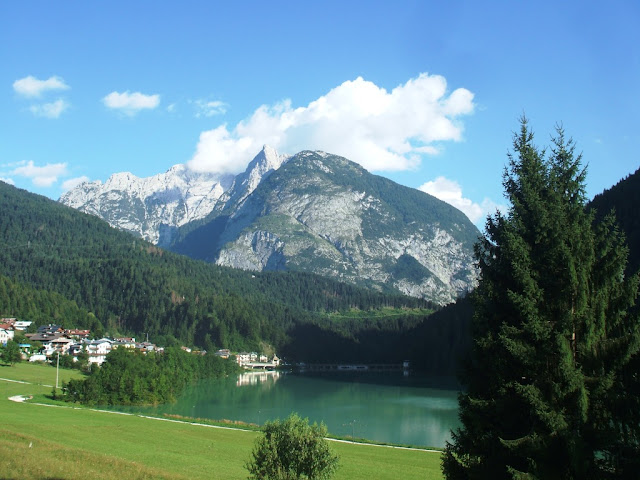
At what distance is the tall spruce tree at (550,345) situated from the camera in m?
11.8

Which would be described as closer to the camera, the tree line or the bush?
the bush

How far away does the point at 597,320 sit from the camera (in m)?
12.6

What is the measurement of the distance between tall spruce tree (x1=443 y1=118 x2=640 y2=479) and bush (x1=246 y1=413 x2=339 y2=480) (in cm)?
1006

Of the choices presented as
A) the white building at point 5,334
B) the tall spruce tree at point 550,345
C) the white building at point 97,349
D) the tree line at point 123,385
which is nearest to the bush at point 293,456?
the tall spruce tree at point 550,345

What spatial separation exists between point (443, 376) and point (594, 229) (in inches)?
5923

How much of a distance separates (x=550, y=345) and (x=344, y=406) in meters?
81.0

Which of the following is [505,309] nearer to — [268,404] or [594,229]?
[594,229]

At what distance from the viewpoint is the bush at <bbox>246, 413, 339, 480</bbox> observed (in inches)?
889

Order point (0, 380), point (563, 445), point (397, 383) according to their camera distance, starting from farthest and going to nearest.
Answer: point (397, 383), point (0, 380), point (563, 445)

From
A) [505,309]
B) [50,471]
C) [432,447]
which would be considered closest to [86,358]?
[432,447]

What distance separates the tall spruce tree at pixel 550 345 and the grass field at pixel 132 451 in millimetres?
19758

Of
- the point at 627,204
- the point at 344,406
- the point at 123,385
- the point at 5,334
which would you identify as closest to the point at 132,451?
Answer: the point at 123,385

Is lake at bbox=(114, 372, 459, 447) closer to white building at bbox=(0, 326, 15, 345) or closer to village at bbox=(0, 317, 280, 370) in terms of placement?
village at bbox=(0, 317, 280, 370)

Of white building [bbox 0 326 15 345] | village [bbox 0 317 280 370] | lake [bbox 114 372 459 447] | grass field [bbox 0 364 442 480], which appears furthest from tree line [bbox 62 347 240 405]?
white building [bbox 0 326 15 345]
